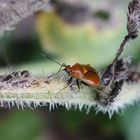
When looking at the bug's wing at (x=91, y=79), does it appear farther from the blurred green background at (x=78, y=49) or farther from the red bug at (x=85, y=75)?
the blurred green background at (x=78, y=49)

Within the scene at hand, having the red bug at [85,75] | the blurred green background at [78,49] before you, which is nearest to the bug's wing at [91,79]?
the red bug at [85,75]

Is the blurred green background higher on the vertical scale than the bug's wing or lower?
higher

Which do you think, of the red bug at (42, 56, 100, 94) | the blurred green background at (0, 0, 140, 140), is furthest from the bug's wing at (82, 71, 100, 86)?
the blurred green background at (0, 0, 140, 140)

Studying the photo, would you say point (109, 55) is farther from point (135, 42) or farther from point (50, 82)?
point (50, 82)

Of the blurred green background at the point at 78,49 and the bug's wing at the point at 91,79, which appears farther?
the blurred green background at the point at 78,49

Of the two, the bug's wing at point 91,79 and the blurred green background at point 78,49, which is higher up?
the blurred green background at point 78,49

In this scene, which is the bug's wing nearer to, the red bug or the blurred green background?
the red bug

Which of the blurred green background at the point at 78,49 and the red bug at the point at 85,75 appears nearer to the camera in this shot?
the red bug at the point at 85,75

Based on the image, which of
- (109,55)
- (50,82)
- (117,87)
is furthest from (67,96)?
(109,55)
